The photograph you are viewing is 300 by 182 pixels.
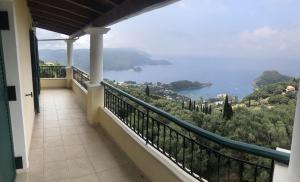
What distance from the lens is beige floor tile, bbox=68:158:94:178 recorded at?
2.82 meters

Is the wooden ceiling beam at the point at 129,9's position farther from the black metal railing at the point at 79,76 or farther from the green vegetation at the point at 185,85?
the black metal railing at the point at 79,76

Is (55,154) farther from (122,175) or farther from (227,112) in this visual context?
(227,112)

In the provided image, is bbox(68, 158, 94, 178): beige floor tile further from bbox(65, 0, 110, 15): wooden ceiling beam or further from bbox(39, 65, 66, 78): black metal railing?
bbox(39, 65, 66, 78): black metal railing

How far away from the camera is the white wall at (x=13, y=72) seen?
2.39m

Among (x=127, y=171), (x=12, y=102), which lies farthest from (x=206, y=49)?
(x=12, y=102)

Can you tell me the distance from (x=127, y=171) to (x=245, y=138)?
152 centimetres

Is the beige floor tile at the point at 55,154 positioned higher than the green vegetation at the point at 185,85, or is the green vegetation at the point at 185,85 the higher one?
the green vegetation at the point at 185,85

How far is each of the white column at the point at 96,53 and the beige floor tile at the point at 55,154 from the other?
5.39 ft

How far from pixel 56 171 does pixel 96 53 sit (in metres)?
2.43

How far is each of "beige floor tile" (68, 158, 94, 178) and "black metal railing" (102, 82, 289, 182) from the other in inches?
30.3

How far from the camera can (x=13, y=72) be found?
2.49 m

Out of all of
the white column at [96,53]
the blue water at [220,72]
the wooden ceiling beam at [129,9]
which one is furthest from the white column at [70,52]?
the wooden ceiling beam at [129,9]

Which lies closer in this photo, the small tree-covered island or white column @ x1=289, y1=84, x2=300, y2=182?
white column @ x1=289, y1=84, x2=300, y2=182

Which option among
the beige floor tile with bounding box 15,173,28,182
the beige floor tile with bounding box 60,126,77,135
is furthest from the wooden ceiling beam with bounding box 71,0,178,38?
the beige floor tile with bounding box 15,173,28,182
